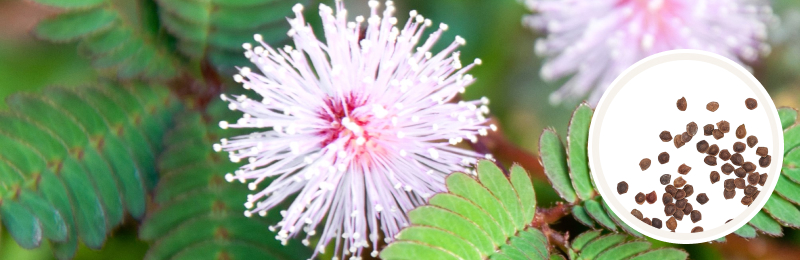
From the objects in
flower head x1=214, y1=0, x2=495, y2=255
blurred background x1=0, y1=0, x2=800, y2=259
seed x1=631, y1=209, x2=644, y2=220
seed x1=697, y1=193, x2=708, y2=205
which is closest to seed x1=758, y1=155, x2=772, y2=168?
seed x1=697, y1=193, x2=708, y2=205

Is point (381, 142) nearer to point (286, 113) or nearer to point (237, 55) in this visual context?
point (286, 113)

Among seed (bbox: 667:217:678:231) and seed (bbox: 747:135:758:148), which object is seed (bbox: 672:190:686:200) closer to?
seed (bbox: 667:217:678:231)

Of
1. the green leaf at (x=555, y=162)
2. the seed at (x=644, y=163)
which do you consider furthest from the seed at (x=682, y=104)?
the green leaf at (x=555, y=162)

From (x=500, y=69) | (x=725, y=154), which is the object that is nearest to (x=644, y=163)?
(x=725, y=154)

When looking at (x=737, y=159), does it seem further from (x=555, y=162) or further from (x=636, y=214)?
(x=555, y=162)

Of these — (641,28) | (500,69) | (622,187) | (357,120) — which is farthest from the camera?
(500,69)

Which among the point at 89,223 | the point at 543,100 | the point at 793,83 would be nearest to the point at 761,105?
the point at 543,100

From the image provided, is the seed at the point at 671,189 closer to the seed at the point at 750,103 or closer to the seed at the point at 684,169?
the seed at the point at 684,169
